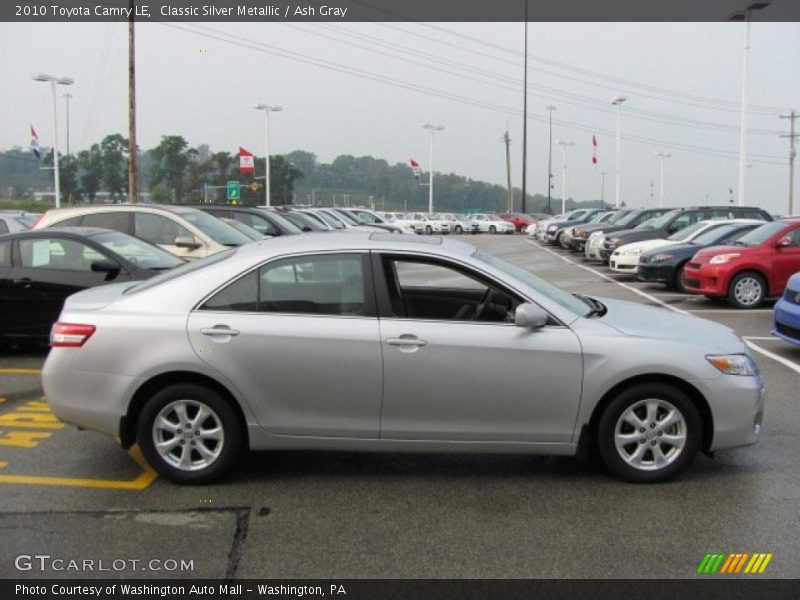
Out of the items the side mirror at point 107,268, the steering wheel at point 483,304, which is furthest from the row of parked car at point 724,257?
the side mirror at point 107,268

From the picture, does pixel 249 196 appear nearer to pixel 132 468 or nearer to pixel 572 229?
pixel 572 229

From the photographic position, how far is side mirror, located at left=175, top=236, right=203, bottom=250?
11500 millimetres

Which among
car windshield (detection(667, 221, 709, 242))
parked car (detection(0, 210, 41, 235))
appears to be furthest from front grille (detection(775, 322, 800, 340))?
parked car (detection(0, 210, 41, 235))

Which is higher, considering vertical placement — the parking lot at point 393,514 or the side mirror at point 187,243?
the side mirror at point 187,243

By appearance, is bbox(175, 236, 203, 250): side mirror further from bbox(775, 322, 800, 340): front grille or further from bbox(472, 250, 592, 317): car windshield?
bbox(775, 322, 800, 340): front grille

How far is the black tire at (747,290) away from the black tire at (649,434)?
29.7ft

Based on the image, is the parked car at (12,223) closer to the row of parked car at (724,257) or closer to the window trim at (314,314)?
the window trim at (314,314)

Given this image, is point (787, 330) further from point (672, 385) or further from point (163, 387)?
point (163, 387)

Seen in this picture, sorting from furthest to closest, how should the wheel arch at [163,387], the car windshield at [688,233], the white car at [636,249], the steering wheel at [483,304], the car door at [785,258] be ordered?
1. the white car at [636,249]
2. the car windshield at [688,233]
3. the car door at [785,258]
4. the steering wheel at [483,304]
5. the wheel arch at [163,387]

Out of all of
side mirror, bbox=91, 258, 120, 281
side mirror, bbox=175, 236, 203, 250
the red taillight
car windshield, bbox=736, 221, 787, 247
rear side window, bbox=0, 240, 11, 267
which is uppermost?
car windshield, bbox=736, 221, 787, 247

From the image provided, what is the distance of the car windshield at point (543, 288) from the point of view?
5.01m

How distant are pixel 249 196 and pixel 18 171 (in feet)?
71.6

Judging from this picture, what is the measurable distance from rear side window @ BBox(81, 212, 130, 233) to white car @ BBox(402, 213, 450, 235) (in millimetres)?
35492

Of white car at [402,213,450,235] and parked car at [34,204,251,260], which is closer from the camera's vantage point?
parked car at [34,204,251,260]
